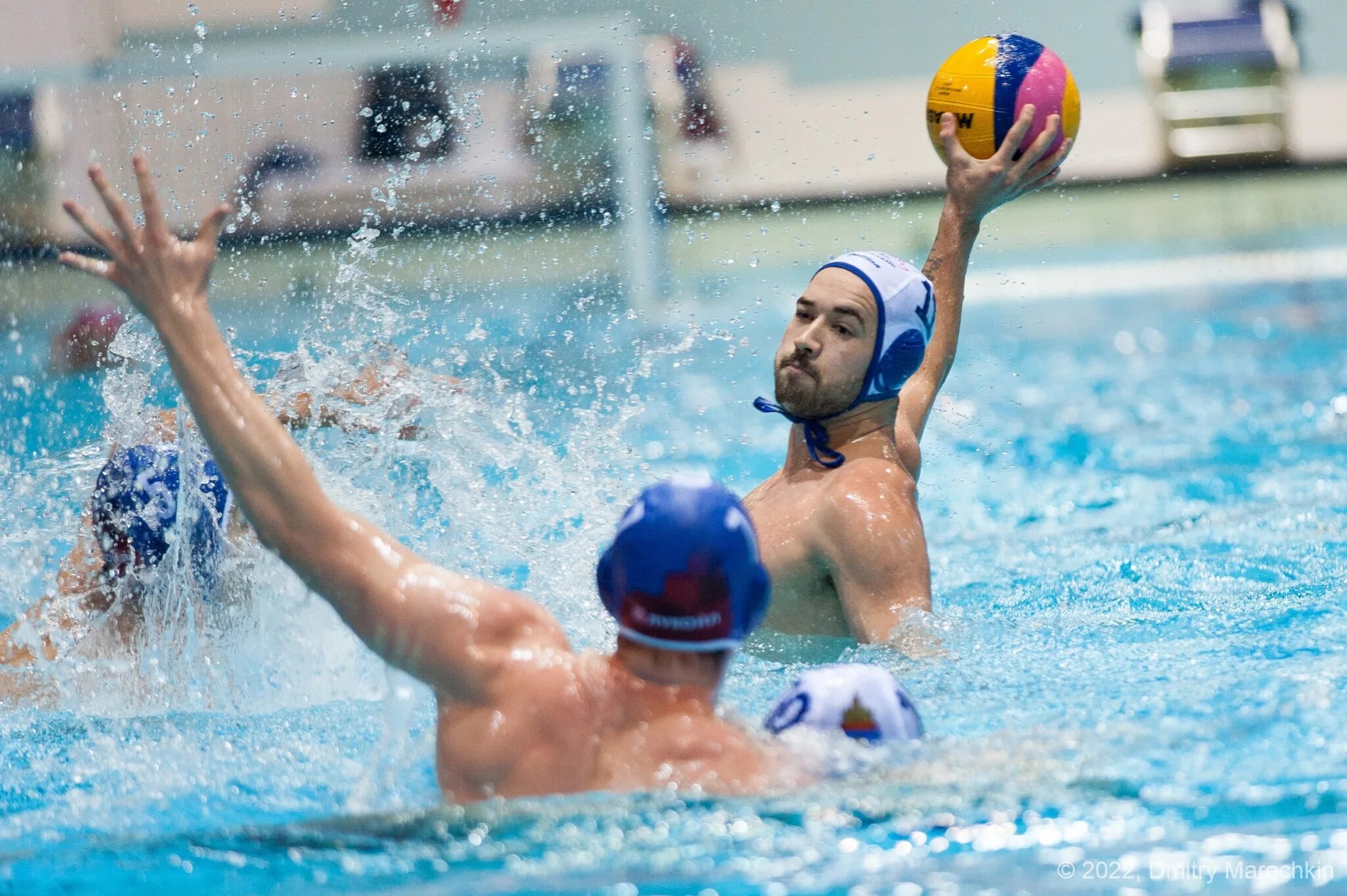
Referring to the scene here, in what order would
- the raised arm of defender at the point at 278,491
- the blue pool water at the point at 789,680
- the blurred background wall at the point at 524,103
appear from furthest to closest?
the blurred background wall at the point at 524,103 → the blue pool water at the point at 789,680 → the raised arm of defender at the point at 278,491

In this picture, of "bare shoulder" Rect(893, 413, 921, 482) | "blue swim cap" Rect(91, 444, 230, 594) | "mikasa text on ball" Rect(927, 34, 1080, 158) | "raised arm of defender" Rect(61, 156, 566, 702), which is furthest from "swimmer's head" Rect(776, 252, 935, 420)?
"raised arm of defender" Rect(61, 156, 566, 702)

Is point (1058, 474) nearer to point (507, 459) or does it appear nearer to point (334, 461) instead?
point (507, 459)

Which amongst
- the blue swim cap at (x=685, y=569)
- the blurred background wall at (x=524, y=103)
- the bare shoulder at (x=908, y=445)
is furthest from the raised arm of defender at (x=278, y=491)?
the blurred background wall at (x=524, y=103)

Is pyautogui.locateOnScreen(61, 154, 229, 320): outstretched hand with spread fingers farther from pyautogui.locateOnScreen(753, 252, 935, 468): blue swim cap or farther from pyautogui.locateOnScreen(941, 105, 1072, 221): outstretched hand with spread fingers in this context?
pyautogui.locateOnScreen(941, 105, 1072, 221): outstretched hand with spread fingers

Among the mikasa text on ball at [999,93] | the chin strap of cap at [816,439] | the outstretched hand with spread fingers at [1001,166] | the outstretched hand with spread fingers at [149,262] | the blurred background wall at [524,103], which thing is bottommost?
the chin strap of cap at [816,439]

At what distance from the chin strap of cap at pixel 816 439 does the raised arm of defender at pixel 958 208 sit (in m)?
0.36

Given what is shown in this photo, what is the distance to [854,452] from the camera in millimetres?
3586

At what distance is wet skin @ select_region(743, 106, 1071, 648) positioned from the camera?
3.26 m

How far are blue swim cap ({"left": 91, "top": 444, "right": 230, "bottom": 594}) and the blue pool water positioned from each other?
0.54 ft

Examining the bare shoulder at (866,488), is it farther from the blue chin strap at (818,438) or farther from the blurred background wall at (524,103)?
the blurred background wall at (524,103)

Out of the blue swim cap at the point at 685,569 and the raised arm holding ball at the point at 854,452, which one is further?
the raised arm holding ball at the point at 854,452

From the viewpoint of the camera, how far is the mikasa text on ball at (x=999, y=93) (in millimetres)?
3857

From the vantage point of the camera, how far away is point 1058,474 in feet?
20.1

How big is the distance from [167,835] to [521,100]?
391 inches
